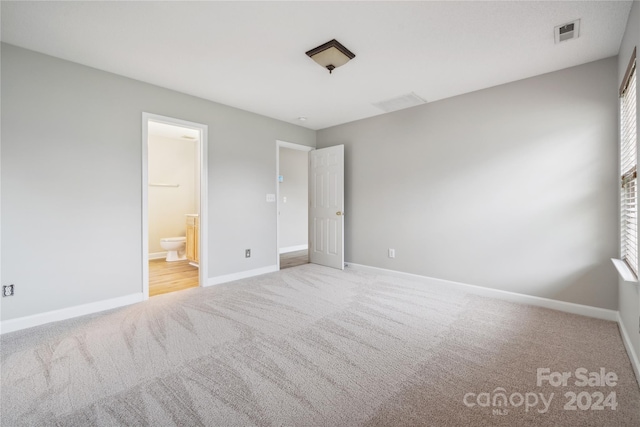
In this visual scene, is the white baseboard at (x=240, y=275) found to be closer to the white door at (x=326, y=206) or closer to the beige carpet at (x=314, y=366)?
the beige carpet at (x=314, y=366)

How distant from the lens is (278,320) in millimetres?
2717

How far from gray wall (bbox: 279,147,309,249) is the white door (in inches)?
65.3

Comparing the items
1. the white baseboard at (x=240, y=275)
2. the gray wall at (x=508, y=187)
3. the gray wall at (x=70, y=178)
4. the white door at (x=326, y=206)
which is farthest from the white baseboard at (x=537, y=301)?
the gray wall at (x=70, y=178)

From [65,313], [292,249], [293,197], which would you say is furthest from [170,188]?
[65,313]

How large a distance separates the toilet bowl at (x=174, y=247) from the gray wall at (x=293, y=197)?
2.19m

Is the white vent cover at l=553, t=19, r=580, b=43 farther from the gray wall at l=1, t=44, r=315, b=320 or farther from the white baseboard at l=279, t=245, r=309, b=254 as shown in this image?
the white baseboard at l=279, t=245, r=309, b=254

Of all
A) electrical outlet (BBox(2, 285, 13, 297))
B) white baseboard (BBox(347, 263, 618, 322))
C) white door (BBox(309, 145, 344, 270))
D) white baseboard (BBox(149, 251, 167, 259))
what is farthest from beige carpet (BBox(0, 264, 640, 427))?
white baseboard (BBox(149, 251, 167, 259))

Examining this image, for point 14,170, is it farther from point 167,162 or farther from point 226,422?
point 167,162

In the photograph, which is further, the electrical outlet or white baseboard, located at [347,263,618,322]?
white baseboard, located at [347,263,618,322]

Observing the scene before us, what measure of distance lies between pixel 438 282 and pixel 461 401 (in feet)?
7.83

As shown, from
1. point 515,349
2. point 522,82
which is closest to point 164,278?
point 515,349

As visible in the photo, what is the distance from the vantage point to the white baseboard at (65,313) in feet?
8.18

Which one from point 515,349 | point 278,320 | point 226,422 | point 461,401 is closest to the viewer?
point 226,422

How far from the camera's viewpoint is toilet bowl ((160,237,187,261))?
545 cm
